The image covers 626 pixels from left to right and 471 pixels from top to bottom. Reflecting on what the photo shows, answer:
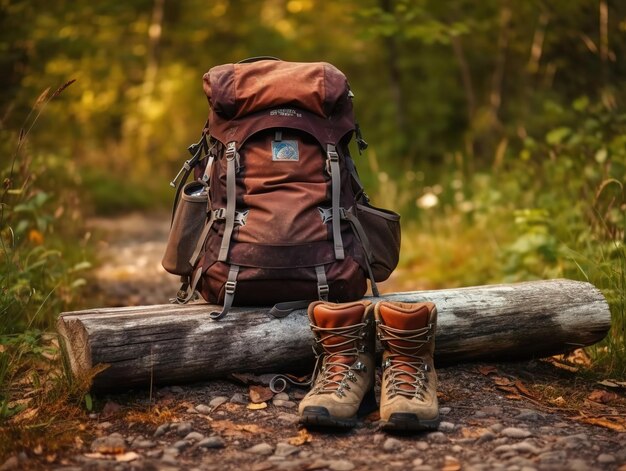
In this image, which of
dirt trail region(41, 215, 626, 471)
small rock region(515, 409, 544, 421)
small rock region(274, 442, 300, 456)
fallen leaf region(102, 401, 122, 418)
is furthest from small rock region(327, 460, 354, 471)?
fallen leaf region(102, 401, 122, 418)

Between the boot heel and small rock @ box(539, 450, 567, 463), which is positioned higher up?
small rock @ box(539, 450, 567, 463)

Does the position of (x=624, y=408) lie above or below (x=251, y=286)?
below

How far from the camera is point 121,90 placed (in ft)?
49.4

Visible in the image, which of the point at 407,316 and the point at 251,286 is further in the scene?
the point at 251,286

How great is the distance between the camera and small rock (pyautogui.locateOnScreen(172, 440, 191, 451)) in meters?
2.55

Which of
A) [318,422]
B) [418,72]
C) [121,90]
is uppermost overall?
[318,422]

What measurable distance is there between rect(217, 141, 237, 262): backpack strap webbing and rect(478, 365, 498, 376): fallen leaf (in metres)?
1.41

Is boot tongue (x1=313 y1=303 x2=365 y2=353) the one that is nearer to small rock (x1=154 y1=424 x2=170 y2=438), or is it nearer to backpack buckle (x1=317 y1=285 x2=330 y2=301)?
backpack buckle (x1=317 y1=285 x2=330 y2=301)

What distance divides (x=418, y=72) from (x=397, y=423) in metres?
9.53

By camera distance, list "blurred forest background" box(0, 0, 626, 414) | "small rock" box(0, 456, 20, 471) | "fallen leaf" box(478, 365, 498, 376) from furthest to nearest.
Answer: "blurred forest background" box(0, 0, 626, 414)
"fallen leaf" box(478, 365, 498, 376)
"small rock" box(0, 456, 20, 471)

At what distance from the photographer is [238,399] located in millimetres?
2994

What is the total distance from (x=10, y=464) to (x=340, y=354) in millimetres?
1323

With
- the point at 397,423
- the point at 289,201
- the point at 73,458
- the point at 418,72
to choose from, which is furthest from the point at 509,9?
the point at 73,458

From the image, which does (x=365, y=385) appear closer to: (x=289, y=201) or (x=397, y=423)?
(x=397, y=423)
